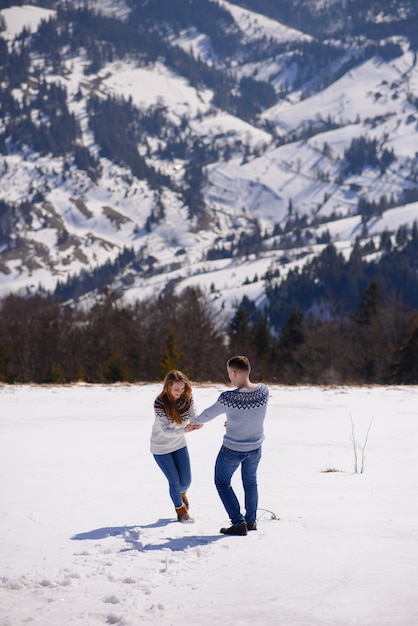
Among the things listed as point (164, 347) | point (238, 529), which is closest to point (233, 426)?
point (238, 529)

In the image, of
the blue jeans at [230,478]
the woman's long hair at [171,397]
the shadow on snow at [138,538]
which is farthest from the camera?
the woman's long hair at [171,397]

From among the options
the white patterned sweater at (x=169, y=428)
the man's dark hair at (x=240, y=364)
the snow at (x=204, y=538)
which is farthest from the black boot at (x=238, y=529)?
the man's dark hair at (x=240, y=364)

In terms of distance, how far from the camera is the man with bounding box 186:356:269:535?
27.5 ft

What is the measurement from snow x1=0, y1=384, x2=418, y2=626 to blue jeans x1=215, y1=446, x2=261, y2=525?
0.97 ft

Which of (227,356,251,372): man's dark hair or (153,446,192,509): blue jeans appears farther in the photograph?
(153,446,192,509): blue jeans

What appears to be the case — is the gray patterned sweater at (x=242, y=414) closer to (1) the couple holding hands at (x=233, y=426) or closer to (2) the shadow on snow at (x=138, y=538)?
(1) the couple holding hands at (x=233, y=426)

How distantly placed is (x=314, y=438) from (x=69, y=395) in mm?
10935

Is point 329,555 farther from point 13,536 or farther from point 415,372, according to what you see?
point 415,372

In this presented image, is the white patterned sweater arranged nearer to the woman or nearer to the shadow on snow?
the woman

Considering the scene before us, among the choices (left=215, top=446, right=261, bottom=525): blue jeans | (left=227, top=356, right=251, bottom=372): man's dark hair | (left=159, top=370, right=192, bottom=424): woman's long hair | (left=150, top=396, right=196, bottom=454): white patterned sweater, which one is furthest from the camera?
→ (left=150, top=396, right=196, bottom=454): white patterned sweater

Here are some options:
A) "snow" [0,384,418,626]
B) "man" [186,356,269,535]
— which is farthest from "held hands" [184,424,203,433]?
"snow" [0,384,418,626]

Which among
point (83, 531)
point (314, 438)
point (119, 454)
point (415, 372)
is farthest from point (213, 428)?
point (415, 372)

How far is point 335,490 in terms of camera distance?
35.0 ft

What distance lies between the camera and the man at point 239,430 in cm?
837
